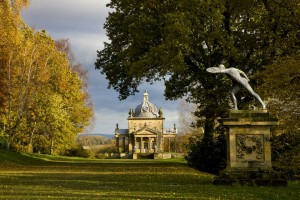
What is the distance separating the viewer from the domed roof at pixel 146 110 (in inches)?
3949

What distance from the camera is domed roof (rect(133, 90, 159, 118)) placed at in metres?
100

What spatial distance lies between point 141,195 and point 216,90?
1441 centimetres

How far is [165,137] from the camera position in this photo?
97750mm

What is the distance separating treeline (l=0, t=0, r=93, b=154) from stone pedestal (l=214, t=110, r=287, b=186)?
22966 millimetres

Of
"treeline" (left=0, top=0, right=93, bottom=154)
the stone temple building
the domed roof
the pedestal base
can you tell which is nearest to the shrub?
the pedestal base

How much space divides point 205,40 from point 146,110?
76744mm

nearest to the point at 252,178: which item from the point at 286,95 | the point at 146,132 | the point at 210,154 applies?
the point at 286,95

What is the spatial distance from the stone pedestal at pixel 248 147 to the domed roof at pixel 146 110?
277 feet

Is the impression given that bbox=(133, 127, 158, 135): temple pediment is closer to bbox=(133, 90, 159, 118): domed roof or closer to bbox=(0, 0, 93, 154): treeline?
bbox=(133, 90, 159, 118): domed roof

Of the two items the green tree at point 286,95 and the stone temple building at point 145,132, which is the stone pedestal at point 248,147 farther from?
the stone temple building at point 145,132

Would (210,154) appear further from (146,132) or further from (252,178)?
(146,132)

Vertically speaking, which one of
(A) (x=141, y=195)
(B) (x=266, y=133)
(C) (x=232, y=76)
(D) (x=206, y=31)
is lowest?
(A) (x=141, y=195)

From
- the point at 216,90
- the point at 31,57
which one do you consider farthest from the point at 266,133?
the point at 31,57

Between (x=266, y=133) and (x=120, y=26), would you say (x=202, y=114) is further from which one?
(x=266, y=133)
